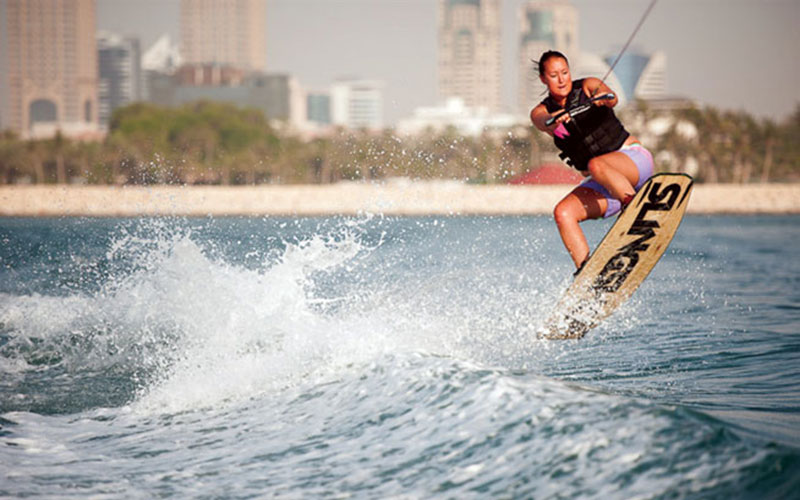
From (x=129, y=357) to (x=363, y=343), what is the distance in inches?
89.6

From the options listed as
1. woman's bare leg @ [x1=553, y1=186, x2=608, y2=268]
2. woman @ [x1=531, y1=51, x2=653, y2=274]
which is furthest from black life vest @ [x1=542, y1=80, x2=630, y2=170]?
woman's bare leg @ [x1=553, y1=186, x2=608, y2=268]

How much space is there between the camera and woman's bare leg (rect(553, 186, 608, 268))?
6.48 metres

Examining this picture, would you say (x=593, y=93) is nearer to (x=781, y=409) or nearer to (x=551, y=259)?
(x=781, y=409)

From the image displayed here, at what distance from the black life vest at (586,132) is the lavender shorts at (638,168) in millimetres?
100

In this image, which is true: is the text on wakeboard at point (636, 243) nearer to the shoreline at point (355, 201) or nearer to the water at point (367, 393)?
the water at point (367, 393)

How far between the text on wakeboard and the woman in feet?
→ 0.48

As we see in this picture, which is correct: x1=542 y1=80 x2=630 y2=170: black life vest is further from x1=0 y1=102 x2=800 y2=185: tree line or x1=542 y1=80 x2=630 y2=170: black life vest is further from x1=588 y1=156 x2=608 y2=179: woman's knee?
x1=0 y1=102 x2=800 y2=185: tree line

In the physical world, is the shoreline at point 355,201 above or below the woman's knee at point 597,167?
below

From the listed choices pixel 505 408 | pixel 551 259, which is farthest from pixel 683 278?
pixel 505 408

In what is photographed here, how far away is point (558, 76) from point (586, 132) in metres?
0.44

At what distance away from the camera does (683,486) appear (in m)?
3.87

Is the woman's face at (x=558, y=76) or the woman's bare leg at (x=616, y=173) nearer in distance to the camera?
the woman's face at (x=558, y=76)

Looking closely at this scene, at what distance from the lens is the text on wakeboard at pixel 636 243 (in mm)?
6426

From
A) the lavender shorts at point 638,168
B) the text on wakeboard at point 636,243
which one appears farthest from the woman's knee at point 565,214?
the text on wakeboard at point 636,243
